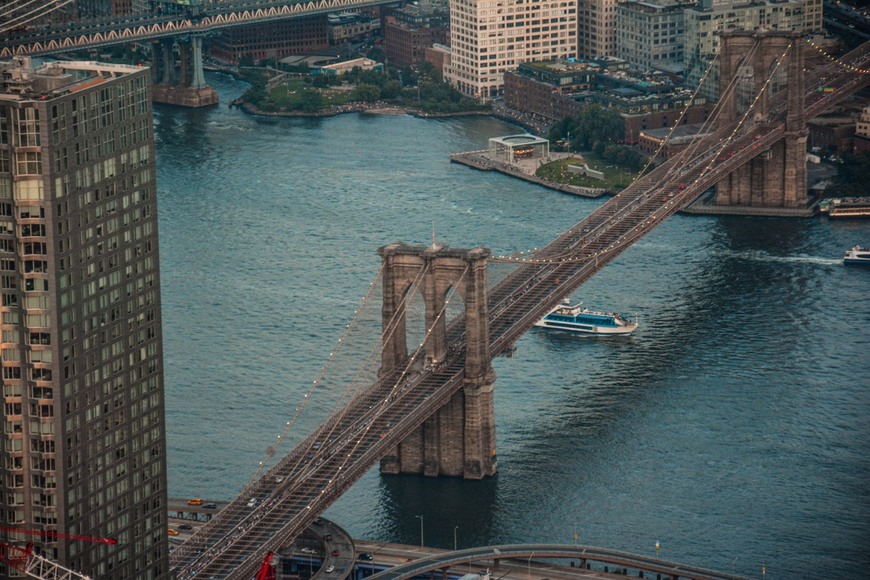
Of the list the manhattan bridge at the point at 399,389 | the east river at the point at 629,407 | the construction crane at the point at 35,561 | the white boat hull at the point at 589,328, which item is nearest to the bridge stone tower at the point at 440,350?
the manhattan bridge at the point at 399,389

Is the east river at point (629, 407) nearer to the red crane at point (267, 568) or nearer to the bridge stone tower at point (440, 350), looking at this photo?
the bridge stone tower at point (440, 350)

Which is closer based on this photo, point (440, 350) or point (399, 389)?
point (399, 389)

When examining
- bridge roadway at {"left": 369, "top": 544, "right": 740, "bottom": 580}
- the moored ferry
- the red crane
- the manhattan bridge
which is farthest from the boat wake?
the red crane

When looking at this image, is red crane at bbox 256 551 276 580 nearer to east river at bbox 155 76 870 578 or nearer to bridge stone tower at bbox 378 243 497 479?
east river at bbox 155 76 870 578

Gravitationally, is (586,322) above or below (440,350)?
below

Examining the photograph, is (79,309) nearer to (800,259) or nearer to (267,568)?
(267,568)

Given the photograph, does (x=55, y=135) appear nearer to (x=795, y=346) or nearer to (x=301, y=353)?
(x=301, y=353)

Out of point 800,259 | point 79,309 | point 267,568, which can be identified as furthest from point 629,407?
point 79,309

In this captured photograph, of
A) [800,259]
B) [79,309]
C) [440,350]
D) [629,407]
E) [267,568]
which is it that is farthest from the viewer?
[800,259]
